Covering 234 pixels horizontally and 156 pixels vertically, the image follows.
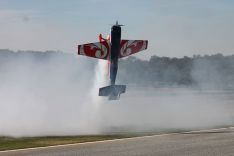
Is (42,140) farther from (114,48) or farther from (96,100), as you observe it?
(96,100)

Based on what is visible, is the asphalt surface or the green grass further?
the green grass

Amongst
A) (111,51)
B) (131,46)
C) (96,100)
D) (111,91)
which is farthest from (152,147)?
(96,100)

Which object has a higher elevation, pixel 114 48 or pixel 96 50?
pixel 114 48

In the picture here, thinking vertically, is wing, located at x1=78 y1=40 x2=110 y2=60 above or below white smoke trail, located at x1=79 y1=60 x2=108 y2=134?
above

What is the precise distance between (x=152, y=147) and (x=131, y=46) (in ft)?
44.2

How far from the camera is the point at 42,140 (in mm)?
19641

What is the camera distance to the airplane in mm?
27781

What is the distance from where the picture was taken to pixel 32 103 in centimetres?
3041

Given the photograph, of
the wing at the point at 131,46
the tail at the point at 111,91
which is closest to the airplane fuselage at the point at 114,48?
the wing at the point at 131,46

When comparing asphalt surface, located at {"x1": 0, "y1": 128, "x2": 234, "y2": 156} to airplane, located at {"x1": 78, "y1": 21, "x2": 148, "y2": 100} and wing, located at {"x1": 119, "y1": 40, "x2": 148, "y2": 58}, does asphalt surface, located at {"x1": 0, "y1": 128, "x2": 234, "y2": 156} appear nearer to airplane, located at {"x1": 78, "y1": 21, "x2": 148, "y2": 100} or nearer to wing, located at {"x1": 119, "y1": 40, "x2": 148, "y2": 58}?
airplane, located at {"x1": 78, "y1": 21, "x2": 148, "y2": 100}

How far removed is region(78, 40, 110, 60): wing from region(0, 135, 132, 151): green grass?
8010 mm

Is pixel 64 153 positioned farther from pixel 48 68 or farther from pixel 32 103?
pixel 48 68

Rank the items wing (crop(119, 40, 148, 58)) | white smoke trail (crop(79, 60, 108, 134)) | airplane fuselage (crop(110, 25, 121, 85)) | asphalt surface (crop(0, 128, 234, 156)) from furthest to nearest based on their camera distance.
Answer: wing (crop(119, 40, 148, 58)) < white smoke trail (crop(79, 60, 108, 134)) < airplane fuselage (crop(110, 25, 121, 85)) < asphalt surface (crop(0, 128, 234, 156))

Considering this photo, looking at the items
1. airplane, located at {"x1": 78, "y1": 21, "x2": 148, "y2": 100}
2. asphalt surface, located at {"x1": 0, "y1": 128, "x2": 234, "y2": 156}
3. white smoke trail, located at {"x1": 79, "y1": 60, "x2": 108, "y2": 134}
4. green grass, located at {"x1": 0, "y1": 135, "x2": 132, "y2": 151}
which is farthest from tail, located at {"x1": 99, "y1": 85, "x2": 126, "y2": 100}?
asphalt surface, located at {"x1": 0, "y1": 128, "x2": 234, "y2": 156}
